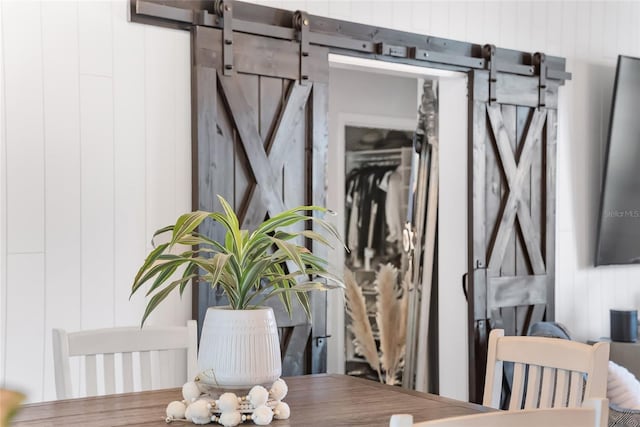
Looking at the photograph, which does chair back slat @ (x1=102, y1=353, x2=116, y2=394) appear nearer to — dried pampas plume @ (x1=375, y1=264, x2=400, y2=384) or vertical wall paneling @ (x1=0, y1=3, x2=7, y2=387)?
vertical wall paneling @ (x1=0, y1=3, x2=7, y2=387)

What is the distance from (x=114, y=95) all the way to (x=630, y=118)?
9.82 feet

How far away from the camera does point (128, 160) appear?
3.17 meters

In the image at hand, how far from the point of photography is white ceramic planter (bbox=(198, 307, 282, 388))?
6.21 feet

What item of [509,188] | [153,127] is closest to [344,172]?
[509,188]

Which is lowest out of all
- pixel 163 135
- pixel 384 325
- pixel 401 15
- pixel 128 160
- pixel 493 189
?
pixel 384 325

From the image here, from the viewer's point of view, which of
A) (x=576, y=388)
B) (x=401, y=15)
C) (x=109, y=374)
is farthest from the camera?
(x=401, y=15)

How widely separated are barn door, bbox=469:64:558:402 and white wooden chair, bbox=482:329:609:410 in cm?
184

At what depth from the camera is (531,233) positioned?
449 cm

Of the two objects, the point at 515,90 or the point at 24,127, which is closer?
the point at 24,127

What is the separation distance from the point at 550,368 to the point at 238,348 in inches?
35.2

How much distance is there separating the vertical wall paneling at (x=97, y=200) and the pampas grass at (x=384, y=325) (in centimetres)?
259

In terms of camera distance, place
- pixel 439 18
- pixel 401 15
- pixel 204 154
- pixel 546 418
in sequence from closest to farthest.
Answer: pixel 546 418, pixel 204 154, pixel 401 15, pixel 439 18

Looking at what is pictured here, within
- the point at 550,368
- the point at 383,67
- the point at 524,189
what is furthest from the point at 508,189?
the point at 550,368

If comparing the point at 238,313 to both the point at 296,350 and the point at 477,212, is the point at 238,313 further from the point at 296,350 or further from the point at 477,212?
the point at 477,212
